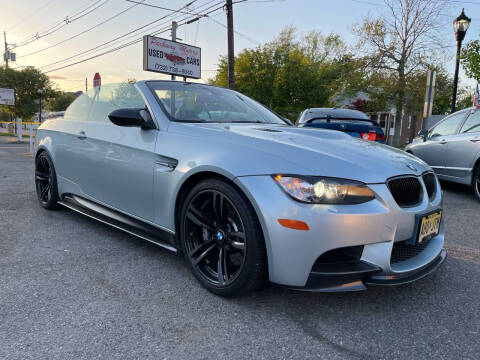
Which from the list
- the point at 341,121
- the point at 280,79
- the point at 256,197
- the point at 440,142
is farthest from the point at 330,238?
the point at 280,79

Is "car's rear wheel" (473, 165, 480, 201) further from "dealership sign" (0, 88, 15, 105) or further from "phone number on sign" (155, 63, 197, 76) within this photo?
"dealership sign" (0, 88, 15, 105)

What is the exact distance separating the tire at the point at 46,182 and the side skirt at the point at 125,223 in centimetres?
44

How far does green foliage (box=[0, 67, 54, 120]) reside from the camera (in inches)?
1298

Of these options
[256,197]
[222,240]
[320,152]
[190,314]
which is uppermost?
[320,152]

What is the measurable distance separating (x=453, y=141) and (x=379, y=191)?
4870 mm

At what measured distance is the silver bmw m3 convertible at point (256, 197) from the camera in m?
1.98

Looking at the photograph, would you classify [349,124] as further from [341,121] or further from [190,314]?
[190,314]

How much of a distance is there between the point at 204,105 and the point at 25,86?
36.9 m

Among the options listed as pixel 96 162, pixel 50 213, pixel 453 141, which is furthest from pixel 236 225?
pixel 453 141

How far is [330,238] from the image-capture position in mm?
1930

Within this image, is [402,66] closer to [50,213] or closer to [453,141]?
[453,141]

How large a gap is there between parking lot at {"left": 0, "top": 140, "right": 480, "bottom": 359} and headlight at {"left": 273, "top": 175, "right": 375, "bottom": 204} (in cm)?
71

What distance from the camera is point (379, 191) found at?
203 cm

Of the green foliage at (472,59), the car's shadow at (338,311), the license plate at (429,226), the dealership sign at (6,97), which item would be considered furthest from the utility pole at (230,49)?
the dealership sign at (6,97)
